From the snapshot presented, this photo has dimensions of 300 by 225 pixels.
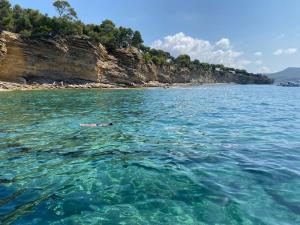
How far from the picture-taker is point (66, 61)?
223 ft

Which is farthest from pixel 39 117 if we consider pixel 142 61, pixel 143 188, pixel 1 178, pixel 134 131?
pixel 142 61

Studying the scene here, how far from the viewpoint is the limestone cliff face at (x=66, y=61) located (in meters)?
59.9

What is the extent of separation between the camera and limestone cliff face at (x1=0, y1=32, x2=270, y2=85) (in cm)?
5991

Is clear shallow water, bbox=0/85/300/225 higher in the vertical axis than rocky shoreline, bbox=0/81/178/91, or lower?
higher

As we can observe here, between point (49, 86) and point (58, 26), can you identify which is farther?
point (58, 26)

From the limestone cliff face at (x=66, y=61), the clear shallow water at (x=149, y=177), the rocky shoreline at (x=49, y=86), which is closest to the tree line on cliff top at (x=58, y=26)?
the limestone cliff face at (x=66, y=61)

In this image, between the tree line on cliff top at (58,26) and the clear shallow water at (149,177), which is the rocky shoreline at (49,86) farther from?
the clear shallow water at (149,177)

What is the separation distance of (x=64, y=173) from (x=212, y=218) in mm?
5157

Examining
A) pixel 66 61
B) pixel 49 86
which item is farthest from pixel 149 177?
pixel 66 61

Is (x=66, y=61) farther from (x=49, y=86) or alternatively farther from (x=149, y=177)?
(x=149, y=177)

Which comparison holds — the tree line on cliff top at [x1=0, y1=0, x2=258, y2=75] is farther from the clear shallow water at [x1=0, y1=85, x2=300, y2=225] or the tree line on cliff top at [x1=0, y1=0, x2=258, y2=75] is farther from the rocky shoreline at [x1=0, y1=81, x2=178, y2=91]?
the clear shallow water at [x1=0, y1=85, x2=300, y2=225]

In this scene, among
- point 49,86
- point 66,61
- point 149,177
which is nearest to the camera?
point 149,177

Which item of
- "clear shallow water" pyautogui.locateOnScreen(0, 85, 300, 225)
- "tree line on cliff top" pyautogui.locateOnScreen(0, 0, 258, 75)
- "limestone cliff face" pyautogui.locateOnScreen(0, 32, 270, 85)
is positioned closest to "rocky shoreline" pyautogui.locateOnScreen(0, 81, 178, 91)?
"limestone cliff face" pyautogui.locateOnScreen(0, 32, 270, 85)

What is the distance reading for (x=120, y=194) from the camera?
7891 mm
